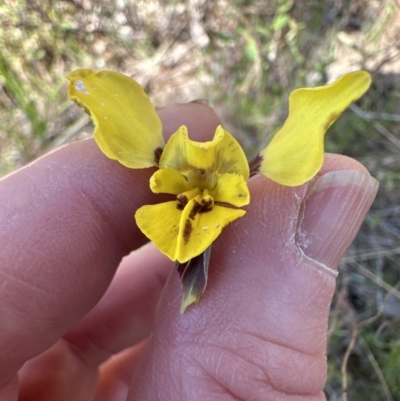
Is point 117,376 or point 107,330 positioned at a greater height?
point 107,330

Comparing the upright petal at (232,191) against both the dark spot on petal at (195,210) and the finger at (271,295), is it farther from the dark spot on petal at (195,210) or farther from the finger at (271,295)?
the finger at (271,295)

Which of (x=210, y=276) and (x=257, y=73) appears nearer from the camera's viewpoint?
(x=210, y=276)

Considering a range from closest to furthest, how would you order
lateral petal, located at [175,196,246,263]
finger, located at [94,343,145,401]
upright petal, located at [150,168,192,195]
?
1. lateral petal, located at [175,196,246,263]
2. upright petal, located at [150,168,192,195]
3. finger, located at [94,343,145,401]

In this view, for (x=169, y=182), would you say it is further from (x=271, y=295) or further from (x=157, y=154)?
(x=271, y=295)

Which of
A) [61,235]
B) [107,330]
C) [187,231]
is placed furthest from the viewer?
[107,330]

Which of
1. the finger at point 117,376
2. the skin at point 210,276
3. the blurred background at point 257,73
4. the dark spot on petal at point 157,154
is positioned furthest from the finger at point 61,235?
the blurred background at point 257,73

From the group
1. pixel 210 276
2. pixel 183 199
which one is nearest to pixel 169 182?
pixel 183 199

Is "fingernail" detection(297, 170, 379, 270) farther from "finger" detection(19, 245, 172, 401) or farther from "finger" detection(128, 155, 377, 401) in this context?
"finger" detection(19, 245, 172, 401)

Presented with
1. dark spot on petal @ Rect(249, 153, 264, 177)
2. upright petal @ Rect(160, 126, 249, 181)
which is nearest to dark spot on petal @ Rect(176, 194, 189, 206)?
upright petal @ Rect(160, 126, 249, 181)
